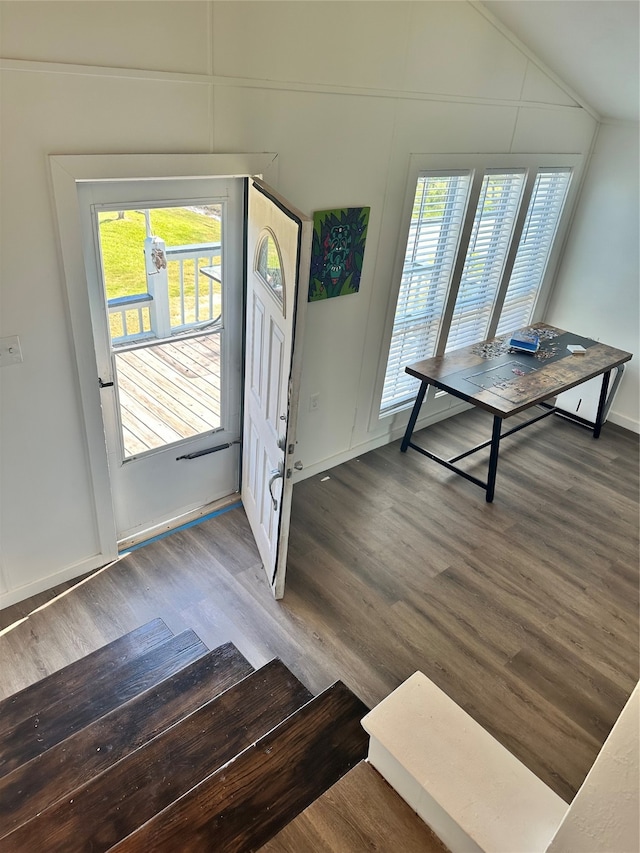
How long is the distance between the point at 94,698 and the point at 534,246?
4847 mm

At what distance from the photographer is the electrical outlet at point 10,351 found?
8.32 feet

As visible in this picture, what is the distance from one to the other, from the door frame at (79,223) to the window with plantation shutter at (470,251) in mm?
1463

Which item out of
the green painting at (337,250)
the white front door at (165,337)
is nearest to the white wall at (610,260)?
the green painting at (337,250)

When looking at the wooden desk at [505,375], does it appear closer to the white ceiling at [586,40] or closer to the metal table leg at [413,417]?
the metal table leg at [413,417]

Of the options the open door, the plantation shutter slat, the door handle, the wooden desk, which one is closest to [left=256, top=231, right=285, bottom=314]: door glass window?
the open door

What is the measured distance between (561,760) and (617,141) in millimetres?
4761

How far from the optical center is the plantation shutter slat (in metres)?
4.02

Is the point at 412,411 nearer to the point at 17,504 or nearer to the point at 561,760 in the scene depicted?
the point at 561,760

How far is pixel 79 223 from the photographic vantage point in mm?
2523

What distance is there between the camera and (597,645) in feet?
10.6

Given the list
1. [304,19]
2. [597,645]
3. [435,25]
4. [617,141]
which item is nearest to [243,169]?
[304,19]

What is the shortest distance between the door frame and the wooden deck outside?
24 cm

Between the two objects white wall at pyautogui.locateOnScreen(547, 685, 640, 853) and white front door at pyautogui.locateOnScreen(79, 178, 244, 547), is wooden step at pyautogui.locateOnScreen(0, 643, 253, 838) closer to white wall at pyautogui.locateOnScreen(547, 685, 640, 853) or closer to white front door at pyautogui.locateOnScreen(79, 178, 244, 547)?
white front door at pyautogui.locateOnScreen(79, 178, 244, 547)

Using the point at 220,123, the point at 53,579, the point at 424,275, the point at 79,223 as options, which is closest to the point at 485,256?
the point at 424,275
